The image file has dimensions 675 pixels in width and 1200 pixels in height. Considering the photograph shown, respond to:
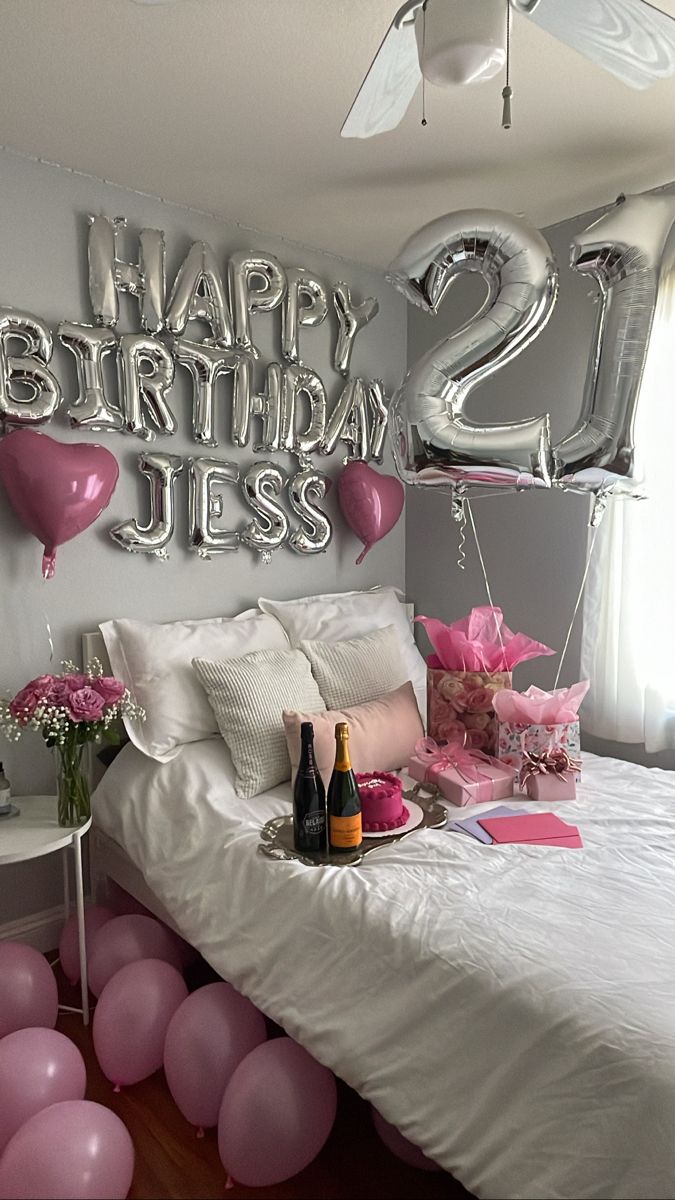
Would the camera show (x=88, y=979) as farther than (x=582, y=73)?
Yes

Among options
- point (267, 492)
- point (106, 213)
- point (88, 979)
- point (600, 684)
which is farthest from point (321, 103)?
point (88, 979)

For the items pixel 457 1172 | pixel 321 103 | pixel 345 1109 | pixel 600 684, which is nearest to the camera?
pixel 457 1172

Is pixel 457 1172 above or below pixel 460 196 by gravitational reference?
below

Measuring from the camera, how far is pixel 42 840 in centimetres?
198

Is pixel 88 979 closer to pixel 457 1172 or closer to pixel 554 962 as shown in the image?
pixel 457 1172

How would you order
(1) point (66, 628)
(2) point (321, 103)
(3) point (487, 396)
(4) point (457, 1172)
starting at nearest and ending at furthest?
(4) point (457, 1172)
(2) point (321, 103)
(1) point (66, 628)
(3) point (487, 396)

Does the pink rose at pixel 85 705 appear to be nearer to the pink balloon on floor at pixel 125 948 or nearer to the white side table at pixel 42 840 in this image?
the white side table at pixel 42 840

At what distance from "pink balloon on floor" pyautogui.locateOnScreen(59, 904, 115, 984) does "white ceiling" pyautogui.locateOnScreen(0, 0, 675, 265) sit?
2.24 metres

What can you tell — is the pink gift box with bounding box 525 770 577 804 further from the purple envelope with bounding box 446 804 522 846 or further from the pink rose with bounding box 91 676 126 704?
the pink rose with bounding box 91 676 126 704

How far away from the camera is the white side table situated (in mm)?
1928

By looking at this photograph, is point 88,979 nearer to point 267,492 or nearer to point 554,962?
point 554,962

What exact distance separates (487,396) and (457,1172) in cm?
253

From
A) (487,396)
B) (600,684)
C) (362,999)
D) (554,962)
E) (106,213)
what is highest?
(106,213)

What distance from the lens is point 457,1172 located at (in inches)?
48.7
